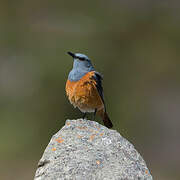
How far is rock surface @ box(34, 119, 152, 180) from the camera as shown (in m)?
6.47

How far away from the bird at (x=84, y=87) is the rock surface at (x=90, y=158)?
233cm

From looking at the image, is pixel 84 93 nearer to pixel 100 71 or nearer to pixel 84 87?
pixel 84 87

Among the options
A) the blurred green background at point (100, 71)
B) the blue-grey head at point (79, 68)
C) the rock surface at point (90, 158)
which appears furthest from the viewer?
the blurred green background at point (100, 71)

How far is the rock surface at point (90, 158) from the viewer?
6473 millimetres

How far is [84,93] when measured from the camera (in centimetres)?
949

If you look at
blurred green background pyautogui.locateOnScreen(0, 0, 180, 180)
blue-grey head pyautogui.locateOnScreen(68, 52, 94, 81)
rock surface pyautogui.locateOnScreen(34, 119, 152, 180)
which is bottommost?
blurred green background pyautogui.locateOnScreen(0, 0, 180, 180)

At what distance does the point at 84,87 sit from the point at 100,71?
13.3 meters

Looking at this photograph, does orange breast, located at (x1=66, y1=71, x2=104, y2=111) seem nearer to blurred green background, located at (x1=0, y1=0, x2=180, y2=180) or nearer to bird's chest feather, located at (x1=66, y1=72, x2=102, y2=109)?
bird's chest feather, located at (x1=66, y1=72, x2=102, y2=109)

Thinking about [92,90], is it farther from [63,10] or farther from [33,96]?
[63,10]

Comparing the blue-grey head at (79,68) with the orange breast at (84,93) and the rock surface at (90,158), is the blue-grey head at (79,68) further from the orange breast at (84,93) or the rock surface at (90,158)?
the rock surface at (90,158)

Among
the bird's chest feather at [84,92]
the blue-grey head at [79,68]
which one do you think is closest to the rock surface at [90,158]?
the bird's chest feather at [84,92]

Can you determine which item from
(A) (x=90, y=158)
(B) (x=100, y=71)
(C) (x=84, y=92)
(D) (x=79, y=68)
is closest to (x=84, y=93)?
(C) (x=84, y=92)

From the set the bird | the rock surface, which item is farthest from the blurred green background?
the rock surface
